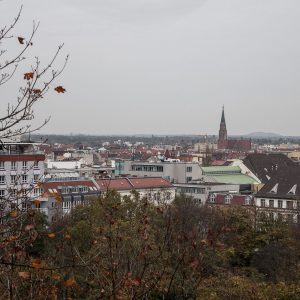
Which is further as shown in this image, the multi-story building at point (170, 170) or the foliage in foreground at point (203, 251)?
the multi-story building at point (170, 170)

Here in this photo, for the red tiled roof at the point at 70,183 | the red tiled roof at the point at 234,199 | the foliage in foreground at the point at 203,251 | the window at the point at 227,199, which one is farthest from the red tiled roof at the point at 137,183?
the foliage in foreground at the point at 203,251

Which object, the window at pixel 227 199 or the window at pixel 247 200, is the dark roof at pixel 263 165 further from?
the window at pixel 247 200

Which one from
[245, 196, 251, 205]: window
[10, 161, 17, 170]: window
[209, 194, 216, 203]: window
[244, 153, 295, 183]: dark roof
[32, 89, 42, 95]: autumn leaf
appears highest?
[32, 89, 42, 95]: autumn leaf

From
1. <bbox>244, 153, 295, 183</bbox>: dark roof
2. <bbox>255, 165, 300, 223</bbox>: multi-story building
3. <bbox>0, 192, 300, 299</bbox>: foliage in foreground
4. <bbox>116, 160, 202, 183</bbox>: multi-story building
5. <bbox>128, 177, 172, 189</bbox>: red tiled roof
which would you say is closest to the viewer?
<bbox>0, 192, 300, 299</bbox>: foliage in foreground

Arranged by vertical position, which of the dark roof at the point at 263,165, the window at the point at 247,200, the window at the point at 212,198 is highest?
the dark roof at the point at 263,165

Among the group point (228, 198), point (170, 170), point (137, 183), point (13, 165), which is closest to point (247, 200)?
point (228, 198)

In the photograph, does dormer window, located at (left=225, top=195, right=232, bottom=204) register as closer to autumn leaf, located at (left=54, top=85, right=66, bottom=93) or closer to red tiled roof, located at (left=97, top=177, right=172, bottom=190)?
red tiled roof, located at (left=97, top=177, right=172, bottom=190)

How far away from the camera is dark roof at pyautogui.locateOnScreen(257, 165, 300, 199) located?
55.7m

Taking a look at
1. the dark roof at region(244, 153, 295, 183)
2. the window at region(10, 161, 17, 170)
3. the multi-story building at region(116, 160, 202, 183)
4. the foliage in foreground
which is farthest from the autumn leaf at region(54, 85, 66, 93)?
the dark roof at region(244, 153, 295, 183)

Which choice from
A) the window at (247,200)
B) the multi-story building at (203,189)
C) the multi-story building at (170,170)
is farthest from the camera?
the multi-story building at (170,170)

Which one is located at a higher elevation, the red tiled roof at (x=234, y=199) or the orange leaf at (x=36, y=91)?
the orange leaf at (x=36, y=91)

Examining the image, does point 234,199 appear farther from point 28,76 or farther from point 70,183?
point 28,76

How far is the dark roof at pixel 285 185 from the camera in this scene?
55.7 m

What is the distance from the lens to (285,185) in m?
56.8
